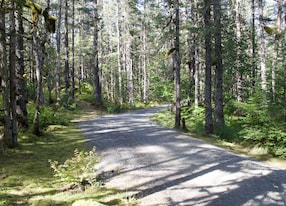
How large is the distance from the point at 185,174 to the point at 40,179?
11.5 ft

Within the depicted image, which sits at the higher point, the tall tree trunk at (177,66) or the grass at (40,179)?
the tall tree trunk at (177,66)

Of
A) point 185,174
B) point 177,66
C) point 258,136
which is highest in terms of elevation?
point 177,66

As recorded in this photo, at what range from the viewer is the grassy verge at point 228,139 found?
31.4ft

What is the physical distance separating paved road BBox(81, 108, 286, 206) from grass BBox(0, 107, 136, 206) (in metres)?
0.61

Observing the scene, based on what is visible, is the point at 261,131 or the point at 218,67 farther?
the point at 218,67

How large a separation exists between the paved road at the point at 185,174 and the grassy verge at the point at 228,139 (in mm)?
955

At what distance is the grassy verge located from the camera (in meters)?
9.58

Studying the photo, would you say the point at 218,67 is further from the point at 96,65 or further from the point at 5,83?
the point at 96,65

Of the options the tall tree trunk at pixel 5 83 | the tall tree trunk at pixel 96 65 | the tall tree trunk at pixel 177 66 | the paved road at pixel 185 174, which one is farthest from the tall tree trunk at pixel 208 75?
the tall tree trunk at pixel 96 65

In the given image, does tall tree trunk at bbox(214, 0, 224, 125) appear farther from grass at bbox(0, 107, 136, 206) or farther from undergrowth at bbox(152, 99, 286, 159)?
grass at bbox(0, 107, 136, 206)

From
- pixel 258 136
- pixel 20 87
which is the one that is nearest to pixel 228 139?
pixel 258 136

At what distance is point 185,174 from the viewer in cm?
730

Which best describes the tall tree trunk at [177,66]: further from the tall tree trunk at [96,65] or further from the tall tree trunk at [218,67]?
the tall tree trunk at [96,65]

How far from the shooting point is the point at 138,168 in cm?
785
